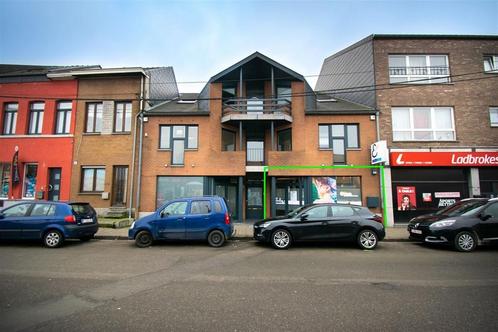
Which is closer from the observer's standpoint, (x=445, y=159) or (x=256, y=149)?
(x=445, y=159)

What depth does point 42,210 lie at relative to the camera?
343 inches

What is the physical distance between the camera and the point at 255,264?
6.41 metres

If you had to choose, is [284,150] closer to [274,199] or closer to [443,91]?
[274,199]

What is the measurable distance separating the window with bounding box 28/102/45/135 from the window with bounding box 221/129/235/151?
10.9 meters

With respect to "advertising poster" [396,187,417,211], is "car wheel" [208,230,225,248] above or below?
below

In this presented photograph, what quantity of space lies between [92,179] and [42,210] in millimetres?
6193

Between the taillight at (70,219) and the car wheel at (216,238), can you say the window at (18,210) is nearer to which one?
the taillight at (70,219)

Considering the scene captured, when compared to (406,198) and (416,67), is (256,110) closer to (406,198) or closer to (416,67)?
(406,198)

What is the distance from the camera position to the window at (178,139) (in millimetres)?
14422

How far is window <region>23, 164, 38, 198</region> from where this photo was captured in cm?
1473

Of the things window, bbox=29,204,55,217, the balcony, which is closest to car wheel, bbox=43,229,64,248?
window, bbox=29,204,55,217

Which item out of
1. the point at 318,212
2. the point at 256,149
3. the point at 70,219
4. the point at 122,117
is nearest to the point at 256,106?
the point at 256,149

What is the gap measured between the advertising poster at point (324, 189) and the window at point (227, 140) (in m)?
4.99

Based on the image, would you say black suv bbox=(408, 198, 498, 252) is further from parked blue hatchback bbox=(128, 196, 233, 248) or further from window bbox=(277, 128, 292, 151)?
window bbox=(277, 128, 292, 151)
